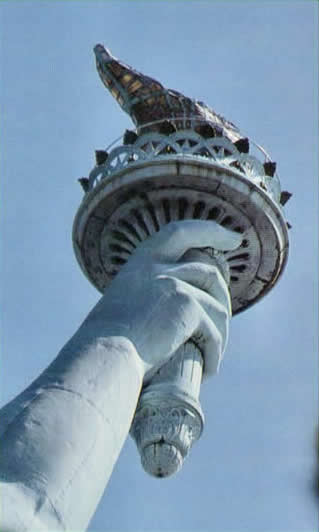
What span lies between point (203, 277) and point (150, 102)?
6.70 metres

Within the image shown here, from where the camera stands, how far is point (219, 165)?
19.0m

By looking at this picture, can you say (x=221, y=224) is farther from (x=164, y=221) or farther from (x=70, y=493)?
(x=70, y=493)

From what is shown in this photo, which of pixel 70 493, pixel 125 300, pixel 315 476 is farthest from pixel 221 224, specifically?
pixel 315 476

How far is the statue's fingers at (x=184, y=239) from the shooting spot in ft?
57.7

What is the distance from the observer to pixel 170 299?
16125mm

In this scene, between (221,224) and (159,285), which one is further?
(221,224)

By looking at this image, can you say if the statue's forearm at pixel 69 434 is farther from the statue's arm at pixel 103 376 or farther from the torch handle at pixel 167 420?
the torch handle at pixel 167 420

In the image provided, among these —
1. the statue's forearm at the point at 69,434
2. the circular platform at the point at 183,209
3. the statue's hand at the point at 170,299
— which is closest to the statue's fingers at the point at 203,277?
the statue's hand at the point at 170,299

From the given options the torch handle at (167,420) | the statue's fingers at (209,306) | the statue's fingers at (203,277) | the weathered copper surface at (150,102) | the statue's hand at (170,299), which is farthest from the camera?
the weathered copper surface at (150,102)

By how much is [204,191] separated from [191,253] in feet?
4.62

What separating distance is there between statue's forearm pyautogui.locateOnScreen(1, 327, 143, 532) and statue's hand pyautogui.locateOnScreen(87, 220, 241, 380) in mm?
569

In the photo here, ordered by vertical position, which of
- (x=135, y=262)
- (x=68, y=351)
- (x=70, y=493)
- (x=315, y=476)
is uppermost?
(x=135, y=262)

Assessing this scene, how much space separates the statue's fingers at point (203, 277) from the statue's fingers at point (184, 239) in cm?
33

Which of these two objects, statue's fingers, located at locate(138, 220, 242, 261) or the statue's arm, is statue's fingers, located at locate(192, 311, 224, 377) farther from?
statue's fingers, located at locate(138, 220, 242, 261)
